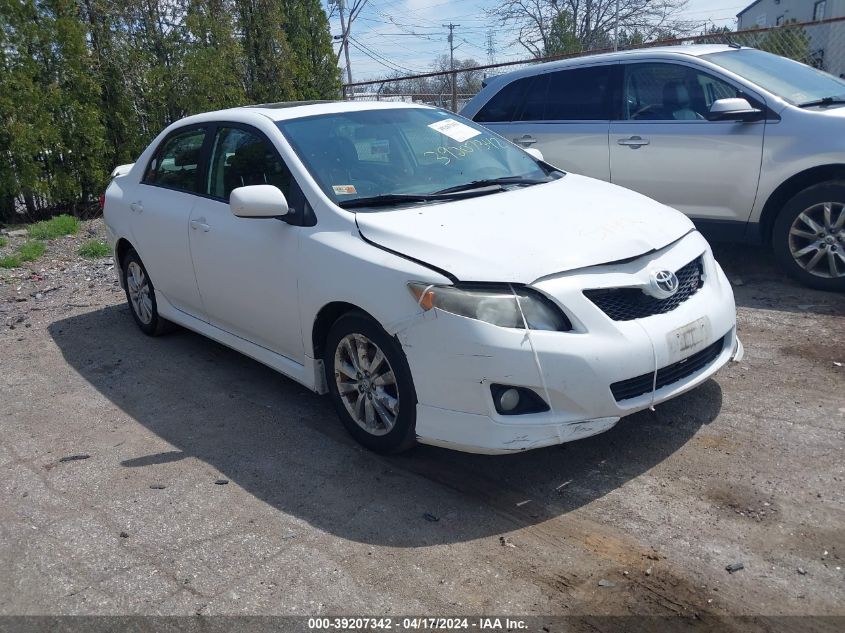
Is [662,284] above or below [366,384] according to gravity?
above

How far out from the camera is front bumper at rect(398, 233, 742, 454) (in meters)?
3.41

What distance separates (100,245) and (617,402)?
7681 millimetres

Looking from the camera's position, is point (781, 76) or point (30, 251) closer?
point (781, 76)

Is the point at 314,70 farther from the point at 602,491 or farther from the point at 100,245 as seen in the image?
the point at 602,491

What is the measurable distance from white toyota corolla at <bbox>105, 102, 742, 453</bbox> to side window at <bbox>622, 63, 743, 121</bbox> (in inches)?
89.3

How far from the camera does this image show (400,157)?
15.4ft

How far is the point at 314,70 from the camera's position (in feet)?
49.5

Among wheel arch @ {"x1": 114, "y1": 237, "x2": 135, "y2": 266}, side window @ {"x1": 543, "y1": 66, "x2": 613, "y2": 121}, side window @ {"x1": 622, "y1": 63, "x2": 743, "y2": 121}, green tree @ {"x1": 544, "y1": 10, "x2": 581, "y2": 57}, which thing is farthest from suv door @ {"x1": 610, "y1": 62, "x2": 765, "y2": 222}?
green tree @ {"x1": 544, "y1": 10, "x2": 581, "y2": 57}

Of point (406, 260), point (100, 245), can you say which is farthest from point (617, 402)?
point (100, 245)

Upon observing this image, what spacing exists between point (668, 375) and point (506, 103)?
4958mm

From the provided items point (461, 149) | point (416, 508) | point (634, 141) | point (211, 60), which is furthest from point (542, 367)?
point (211, 60)

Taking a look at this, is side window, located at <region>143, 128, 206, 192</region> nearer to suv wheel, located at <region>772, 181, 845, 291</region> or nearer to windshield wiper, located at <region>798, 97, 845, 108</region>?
suv wheel, located at <region>772, 181, 845, 291</region>

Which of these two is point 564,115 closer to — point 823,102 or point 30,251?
point 823,102

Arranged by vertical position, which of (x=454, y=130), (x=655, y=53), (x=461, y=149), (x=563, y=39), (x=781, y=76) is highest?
(x=563, y=39)
